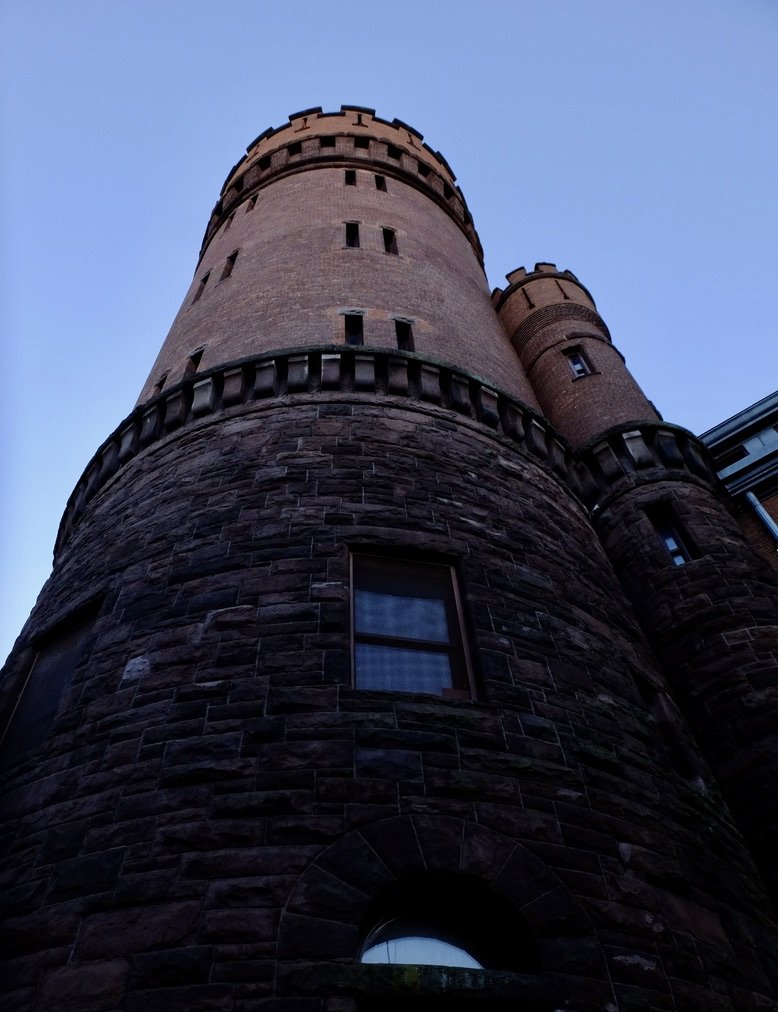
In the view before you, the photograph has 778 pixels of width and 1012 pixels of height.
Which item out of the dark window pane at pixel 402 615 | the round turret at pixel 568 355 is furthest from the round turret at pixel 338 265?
the dark window pane at pixel 402 615

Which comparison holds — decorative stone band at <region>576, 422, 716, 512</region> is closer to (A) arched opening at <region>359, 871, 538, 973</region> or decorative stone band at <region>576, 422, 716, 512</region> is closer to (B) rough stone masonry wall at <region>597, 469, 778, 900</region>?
(B) rough stone masonry wall at <region>597, 469, 778, 900</region>

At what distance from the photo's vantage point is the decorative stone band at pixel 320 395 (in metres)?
9.84

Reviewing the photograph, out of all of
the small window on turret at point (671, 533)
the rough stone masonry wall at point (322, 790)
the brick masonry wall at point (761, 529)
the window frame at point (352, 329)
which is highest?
the window frame at point (352, 329)

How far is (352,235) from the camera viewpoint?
1505 cm

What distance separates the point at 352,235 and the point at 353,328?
4072 mm

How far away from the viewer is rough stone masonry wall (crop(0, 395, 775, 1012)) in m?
4.38

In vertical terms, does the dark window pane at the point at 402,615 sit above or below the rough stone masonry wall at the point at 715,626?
below

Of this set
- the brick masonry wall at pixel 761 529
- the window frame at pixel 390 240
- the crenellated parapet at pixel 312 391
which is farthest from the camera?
the window frame at pixel 390 240

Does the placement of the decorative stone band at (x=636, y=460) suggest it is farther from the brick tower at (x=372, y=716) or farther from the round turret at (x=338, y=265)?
the round turret at (x=338, y=265)

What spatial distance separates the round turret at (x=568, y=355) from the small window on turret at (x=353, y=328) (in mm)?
5504

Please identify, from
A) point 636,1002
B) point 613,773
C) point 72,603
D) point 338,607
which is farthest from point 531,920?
point 72,603

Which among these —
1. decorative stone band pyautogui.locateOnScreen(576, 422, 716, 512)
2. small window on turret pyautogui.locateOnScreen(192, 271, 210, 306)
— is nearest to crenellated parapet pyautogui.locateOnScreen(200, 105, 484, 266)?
small window on turret pyautogui.locateOnScreen(192, 271, 210, 306)

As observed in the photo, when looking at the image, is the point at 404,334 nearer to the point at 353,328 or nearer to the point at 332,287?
the point at 353,328

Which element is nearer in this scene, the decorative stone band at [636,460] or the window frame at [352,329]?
the window frame at [352,329]
